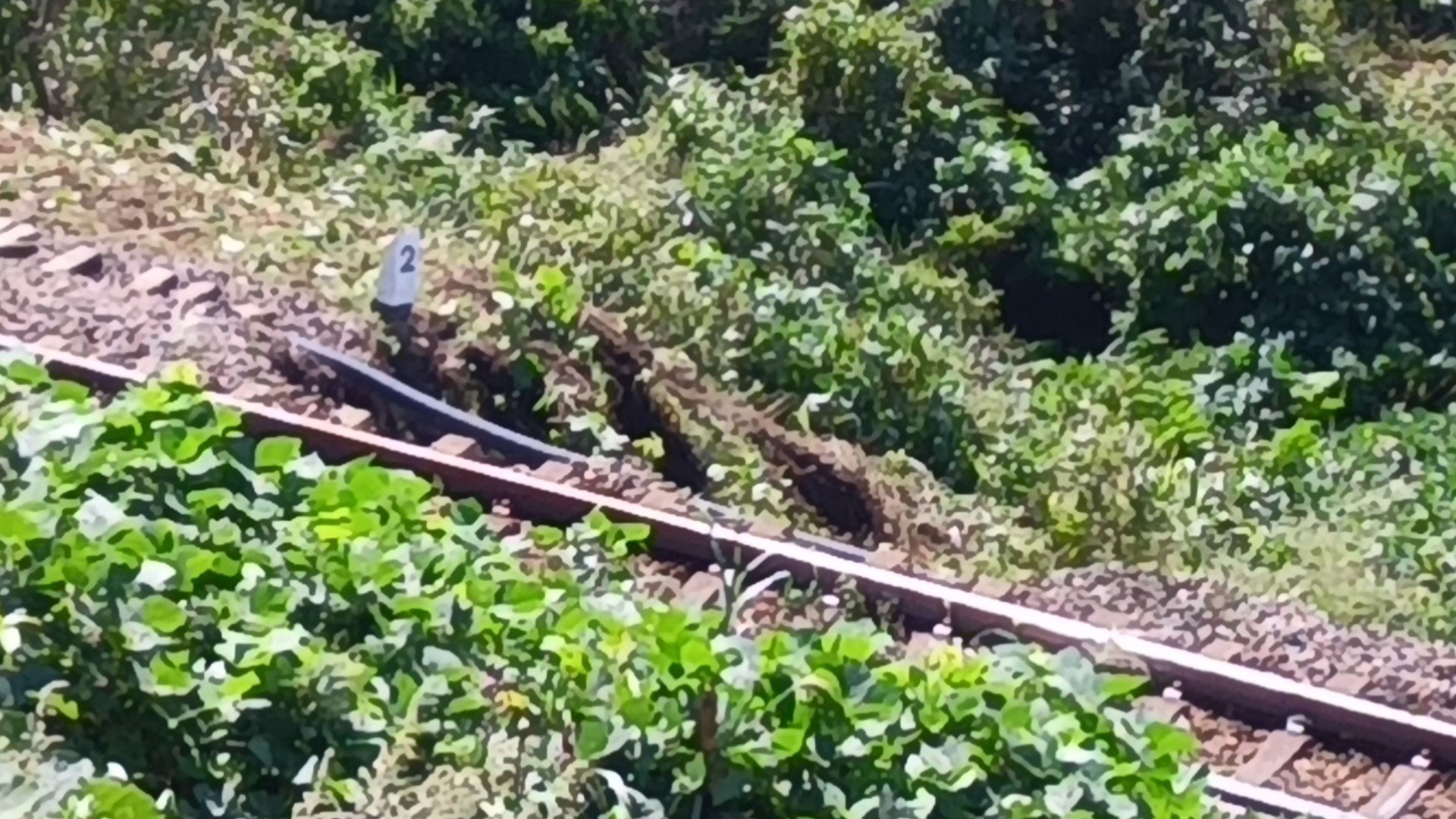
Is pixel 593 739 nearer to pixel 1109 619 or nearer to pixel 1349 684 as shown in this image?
pixel 1109 619

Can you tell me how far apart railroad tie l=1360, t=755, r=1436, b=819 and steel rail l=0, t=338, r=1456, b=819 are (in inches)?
2.9

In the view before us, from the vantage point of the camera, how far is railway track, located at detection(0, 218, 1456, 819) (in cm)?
475

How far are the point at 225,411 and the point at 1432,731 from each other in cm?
300

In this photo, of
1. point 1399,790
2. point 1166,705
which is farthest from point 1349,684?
point 1166,705

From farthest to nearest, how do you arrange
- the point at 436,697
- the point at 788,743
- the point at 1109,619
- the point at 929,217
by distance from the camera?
the point at 929,217
the point at 1109,619
the point at 436,697
the point at 788,743

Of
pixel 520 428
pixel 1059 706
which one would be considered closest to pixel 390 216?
pixel 520 428

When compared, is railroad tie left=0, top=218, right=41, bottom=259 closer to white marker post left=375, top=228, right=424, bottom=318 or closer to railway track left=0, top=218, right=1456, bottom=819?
railway track left=0, top=218, right=1456, bottom=819

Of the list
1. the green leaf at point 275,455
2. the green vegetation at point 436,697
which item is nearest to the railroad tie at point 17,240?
the green leaf at point 275,455

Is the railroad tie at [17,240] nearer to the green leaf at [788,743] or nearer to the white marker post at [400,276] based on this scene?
the white marker post at [400,276]

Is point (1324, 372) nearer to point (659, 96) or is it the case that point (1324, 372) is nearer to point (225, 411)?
point (659, 96)

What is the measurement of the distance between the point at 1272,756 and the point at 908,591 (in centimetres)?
103

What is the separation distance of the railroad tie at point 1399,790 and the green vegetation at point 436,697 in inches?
46.7

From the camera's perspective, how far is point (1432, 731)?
490 centimetres

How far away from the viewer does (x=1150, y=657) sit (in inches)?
201
